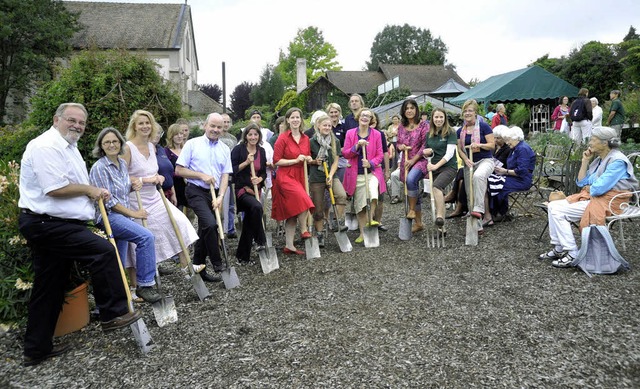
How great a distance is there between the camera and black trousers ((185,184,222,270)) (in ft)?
17.6

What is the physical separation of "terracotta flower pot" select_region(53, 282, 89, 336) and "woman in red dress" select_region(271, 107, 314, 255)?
2.77 m

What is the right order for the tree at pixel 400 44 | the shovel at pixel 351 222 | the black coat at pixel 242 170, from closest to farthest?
the black coat at pixel 242 170, the shovel at pixel 351 222, the tree at pixel 400 44

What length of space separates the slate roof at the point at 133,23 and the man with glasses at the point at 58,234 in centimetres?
3625

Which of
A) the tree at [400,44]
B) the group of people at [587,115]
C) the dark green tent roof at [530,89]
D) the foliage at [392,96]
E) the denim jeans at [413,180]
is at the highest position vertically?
the tree at [400,44]

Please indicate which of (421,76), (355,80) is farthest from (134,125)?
(421,76)

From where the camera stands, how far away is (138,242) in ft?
14.7

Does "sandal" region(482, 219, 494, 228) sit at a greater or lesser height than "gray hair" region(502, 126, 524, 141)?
lesser

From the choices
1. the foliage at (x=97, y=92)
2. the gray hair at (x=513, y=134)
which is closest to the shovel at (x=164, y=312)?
the foliage at (x=97, y=92)

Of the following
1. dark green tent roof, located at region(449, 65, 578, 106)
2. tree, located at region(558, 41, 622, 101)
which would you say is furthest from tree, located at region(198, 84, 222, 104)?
dark green tent roof, located at region(449, 65, 578, 106)

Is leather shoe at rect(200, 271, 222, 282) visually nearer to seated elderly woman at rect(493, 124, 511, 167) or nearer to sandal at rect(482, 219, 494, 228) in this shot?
sandal at rect(482, 219, 494, 228)

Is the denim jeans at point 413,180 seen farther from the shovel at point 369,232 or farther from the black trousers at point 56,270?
the black trousers at point 56,270

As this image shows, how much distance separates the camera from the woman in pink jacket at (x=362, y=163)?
7066mm

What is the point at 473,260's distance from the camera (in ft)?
19.9

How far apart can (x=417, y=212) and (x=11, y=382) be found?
5.74 m
